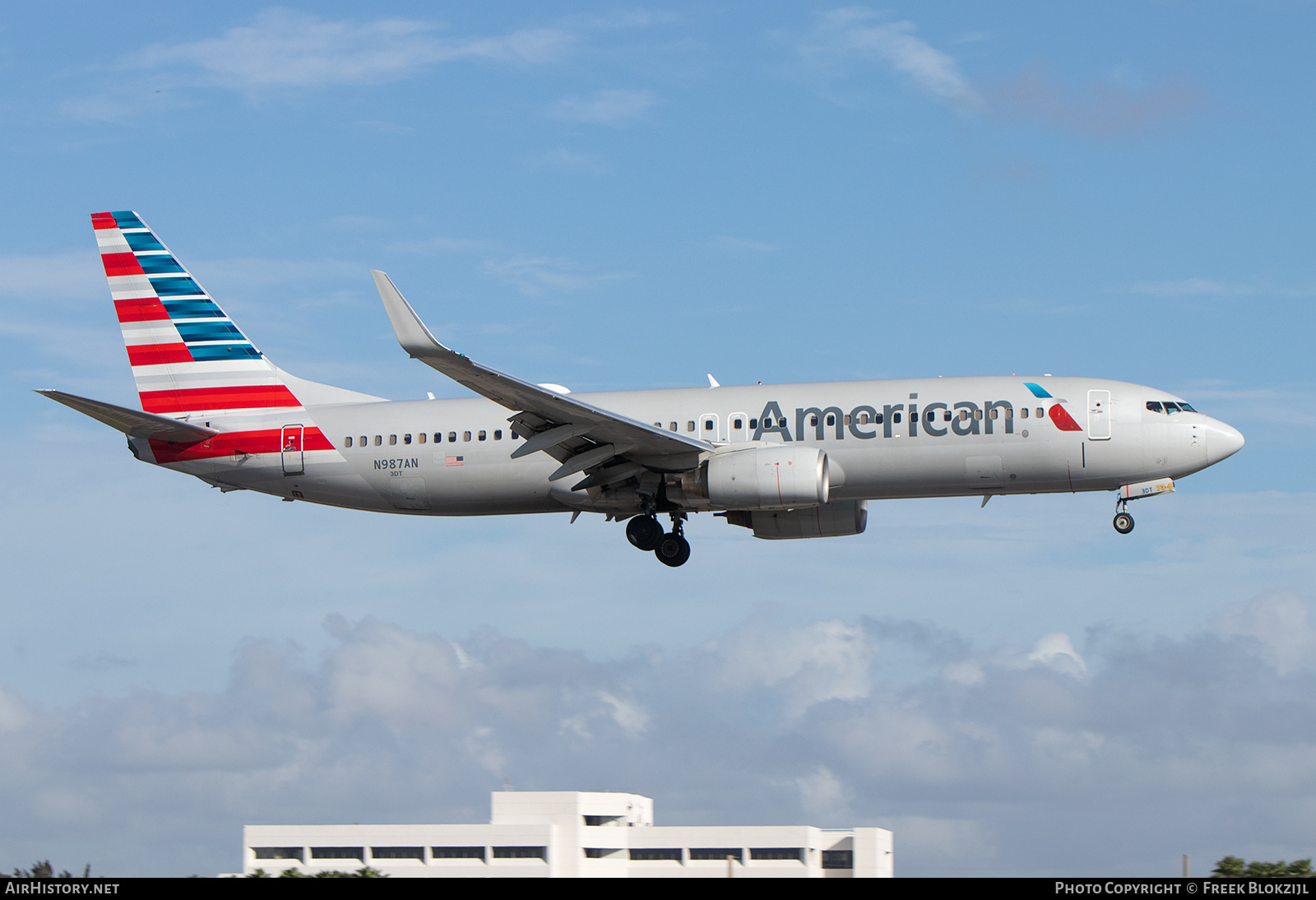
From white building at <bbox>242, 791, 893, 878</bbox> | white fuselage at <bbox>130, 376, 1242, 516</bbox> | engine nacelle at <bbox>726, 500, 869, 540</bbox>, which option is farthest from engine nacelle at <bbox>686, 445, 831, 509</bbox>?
white building at <bbox>242, 791, 893, 878</bbox>

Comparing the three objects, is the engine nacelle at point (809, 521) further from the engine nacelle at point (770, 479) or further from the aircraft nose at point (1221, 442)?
the aircraft nose at point (1221, 442)

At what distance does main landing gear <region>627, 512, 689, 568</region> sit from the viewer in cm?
3741

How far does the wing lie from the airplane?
0.05 meters

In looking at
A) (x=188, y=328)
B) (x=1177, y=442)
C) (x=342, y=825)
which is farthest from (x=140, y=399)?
(x=342, y=825)

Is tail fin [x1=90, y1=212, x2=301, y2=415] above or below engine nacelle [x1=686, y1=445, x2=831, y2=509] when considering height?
above

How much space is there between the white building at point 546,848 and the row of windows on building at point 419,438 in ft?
124

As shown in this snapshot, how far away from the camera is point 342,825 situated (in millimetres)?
73812

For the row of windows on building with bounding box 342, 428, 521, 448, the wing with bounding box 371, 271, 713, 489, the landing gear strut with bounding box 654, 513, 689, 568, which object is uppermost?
the row of windows on building with bounding box 342, 428, 521, 448

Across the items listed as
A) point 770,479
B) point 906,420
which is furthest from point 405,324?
point 906,420

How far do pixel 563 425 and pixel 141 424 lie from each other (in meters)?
11.9

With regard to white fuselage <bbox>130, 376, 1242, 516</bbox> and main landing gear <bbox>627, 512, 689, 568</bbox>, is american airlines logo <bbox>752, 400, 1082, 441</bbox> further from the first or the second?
main landing gear <bbox>627, 512, 689, 568</bbox>

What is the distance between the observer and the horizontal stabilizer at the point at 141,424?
36781 mm
